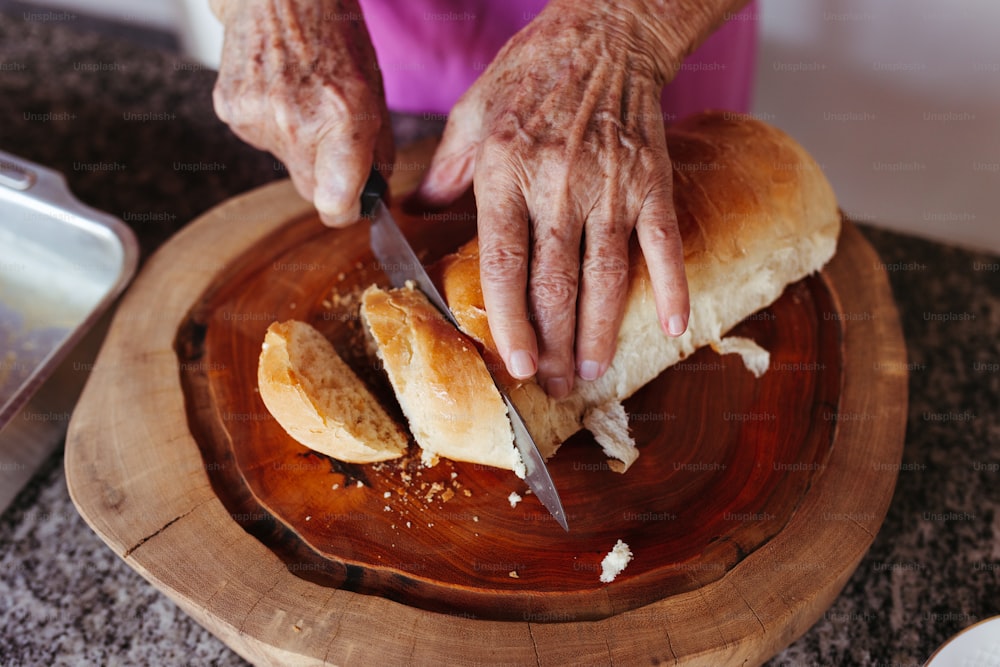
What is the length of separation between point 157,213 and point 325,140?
1161 mm

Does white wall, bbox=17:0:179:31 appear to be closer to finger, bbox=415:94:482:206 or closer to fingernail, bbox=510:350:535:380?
finger, bbox=415:94:482:206

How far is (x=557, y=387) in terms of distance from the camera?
1735mm

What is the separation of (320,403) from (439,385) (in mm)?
283

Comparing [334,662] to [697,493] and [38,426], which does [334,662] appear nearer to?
[697,493]

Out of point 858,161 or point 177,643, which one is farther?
point 858,161

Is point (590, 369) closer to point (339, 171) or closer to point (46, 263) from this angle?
point (339, 171)

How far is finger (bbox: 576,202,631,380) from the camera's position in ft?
5.42

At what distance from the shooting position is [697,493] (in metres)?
1.79

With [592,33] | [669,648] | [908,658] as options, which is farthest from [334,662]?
[592,33]

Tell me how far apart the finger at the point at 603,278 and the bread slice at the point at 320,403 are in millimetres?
522

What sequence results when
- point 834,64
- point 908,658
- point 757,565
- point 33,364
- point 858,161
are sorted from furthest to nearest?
point 858,161 → point 834,64 → point 33,364 → point 908,658 → point 757,565

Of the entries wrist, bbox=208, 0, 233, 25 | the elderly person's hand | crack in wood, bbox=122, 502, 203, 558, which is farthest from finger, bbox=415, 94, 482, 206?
crack in wood, bbox=122, 502, 203, 558

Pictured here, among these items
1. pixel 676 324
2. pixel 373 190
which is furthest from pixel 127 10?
pixel 676 324

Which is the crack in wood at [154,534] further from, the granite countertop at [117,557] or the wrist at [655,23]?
the wrist at [655,23]
